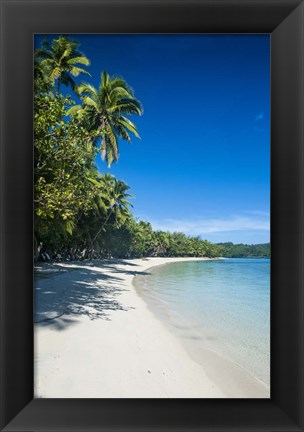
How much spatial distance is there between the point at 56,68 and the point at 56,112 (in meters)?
2.91

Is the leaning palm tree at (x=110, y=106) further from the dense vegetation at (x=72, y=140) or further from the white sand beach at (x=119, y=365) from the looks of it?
the white sand beach at (x=119, y=365)

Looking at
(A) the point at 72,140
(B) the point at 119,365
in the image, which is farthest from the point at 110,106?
(B) the point at 119,365

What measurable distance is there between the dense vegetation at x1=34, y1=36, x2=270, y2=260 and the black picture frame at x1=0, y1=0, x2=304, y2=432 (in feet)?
1.16

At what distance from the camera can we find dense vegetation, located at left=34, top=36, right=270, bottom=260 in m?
2.08

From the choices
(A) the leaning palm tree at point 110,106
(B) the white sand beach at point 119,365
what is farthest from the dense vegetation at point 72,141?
(B) the white sand beach at point 119,365
